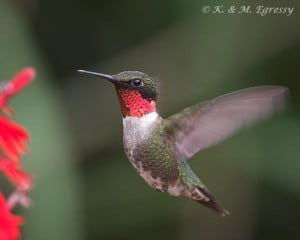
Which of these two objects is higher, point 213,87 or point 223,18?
point 223,18

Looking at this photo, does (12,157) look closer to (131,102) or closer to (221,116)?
(131,102)

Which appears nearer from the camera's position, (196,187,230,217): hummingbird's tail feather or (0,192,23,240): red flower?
(0,192,23,240): red flower

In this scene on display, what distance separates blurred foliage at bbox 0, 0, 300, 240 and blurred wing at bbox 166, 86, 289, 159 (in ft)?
2.22

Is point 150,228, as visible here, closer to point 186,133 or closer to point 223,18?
point 223,18

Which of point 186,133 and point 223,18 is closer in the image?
point 186,133

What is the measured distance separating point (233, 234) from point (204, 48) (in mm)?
476

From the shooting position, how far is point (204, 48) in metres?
1.79

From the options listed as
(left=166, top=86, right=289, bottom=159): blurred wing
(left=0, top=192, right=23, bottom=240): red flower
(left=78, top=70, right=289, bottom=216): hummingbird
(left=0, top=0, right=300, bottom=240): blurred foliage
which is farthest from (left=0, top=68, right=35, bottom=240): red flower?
(left=0, top=0, right=300, bottom=240): blurred foliage

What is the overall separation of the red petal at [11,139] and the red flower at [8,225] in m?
0.04

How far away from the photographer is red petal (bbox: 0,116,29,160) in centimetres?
56

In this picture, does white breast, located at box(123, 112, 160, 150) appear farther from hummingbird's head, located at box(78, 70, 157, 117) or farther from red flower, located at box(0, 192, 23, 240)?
red flower, located at box(0, 192, 23, 240)

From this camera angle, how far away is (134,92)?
2.73ft

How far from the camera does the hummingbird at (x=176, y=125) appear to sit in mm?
833

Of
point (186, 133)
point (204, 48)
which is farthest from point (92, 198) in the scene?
point (186, 133)
